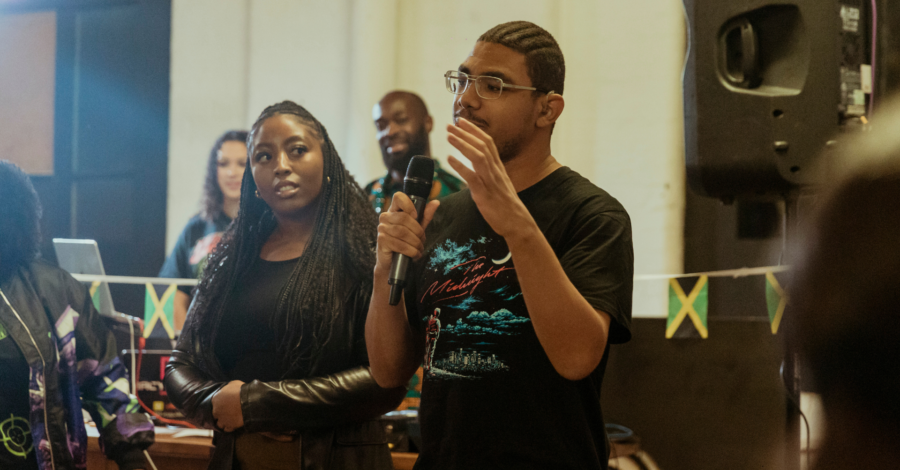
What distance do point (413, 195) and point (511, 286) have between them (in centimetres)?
28

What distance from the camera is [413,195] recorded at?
155 cm

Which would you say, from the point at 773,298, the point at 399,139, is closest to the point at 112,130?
the point at 399,139

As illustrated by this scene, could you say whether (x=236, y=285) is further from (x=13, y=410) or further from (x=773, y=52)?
(x=773, y=52)

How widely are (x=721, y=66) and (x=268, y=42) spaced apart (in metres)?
3.32

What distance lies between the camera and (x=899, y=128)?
19.4 inches

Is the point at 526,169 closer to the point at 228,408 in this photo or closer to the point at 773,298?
the point at 228,408

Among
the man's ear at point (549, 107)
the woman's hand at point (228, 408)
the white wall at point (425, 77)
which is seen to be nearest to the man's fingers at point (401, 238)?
the man's ear at point (549, 107)

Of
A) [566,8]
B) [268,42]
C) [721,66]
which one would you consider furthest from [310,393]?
[268,42]

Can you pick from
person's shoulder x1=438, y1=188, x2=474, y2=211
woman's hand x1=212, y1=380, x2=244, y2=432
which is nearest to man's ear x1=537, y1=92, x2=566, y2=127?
person's shoulder x1=438, y1=188, x2=474, y2=211

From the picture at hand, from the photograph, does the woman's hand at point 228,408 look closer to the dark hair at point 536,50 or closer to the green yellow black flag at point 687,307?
the dark hair at point 536,50

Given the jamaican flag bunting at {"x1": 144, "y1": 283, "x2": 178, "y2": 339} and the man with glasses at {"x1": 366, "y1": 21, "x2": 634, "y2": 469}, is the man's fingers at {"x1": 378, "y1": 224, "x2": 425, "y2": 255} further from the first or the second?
the jamaican flag bunting at {"x1": 144, "y1": 283, "x2": 178, "y2": 339}

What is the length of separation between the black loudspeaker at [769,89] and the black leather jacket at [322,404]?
1093 mm

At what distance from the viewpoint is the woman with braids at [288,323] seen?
5.98 ft

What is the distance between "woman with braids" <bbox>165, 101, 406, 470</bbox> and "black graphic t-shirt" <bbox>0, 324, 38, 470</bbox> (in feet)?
1.78
